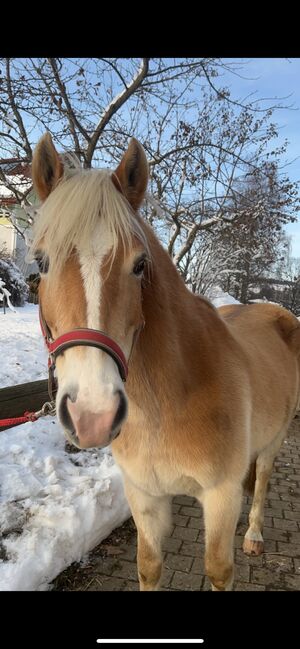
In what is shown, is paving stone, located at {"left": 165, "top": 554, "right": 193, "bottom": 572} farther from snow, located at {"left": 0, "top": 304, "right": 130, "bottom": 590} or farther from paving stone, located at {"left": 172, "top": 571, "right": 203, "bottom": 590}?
snow, located at {"left": 0, "top": 304, "right": 130, "bottom": 590}

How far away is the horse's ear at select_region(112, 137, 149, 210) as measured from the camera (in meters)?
1.73

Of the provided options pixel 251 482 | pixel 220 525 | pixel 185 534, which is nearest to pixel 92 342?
pixel 220 525

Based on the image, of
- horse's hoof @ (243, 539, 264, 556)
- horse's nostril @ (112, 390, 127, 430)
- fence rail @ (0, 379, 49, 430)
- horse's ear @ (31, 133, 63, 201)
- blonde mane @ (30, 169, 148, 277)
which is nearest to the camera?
horse's nostril @ (112, 390, 127, 430)

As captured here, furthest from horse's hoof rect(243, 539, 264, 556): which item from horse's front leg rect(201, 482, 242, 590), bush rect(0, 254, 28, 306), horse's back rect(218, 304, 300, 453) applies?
bush rect(0, 254, 28, 306)

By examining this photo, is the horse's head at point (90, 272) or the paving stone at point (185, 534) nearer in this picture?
the horse's head at point (90, 272)

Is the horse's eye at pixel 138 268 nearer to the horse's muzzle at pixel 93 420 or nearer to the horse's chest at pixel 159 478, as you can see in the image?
the horse's muzzle at pixel 93 420

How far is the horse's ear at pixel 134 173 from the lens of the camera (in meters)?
1.73

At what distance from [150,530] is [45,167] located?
1953 millimetres

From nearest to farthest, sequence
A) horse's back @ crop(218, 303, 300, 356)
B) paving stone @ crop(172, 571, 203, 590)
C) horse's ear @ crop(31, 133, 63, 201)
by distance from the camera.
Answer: horse's ear @ crop(31, 133, 63, 201)
paving stone @ crop(172, 571, 203, 590)
horse's back @ crop(218, 303, 300, 356)

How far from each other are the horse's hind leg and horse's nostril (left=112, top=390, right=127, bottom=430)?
2.49 m
